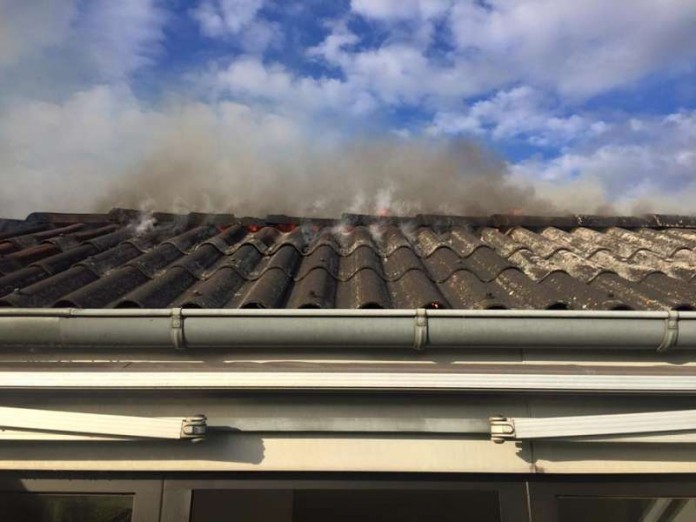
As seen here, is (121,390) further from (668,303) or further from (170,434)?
(668,303)

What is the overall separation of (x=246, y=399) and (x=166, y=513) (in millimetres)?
635

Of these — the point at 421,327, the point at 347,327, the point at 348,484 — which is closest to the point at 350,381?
the point at 347,327

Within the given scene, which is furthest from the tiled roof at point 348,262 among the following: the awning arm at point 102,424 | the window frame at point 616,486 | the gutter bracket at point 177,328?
the window frame at point 616,486

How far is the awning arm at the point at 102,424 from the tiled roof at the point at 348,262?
0.49 meters

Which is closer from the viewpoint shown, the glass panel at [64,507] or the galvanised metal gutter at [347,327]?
the galvanised metal gutter at [347,327]

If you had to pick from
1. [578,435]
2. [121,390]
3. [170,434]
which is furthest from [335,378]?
[578,435]

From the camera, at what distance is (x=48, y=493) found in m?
2.55

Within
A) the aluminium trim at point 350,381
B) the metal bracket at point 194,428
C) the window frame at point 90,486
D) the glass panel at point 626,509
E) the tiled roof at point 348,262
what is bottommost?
the glass panel at point 626,509

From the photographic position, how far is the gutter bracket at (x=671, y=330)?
231 centimetres

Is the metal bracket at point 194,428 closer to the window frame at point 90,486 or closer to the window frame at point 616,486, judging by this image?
the window frame at point 90,486

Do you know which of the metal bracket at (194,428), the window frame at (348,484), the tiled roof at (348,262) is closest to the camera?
the metal bracket at (194,428)

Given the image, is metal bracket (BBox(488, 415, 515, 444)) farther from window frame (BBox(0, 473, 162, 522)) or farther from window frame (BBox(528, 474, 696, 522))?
window frame (BBox(0, 473, 162, 522))

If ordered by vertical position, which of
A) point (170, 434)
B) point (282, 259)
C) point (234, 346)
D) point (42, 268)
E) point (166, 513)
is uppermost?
point (282, 259)

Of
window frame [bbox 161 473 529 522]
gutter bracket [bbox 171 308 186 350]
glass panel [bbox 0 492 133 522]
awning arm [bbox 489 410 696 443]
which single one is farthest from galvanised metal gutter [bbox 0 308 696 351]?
glass panel [bbox 0 492 133 522]
